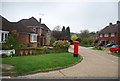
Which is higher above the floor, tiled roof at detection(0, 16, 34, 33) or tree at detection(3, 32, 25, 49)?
tiled roof at detection(0, 16, 34, 33)

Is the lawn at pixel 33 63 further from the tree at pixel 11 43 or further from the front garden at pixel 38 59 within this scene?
the tree at pixel 11 43

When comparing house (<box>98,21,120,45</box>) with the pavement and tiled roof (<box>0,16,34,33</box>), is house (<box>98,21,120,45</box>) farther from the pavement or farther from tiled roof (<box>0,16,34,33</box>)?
the pavement

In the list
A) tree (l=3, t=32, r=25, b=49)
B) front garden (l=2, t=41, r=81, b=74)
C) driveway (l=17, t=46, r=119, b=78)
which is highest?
tree (l=3, t=32, r=25, b=49)

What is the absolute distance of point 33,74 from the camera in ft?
20.9

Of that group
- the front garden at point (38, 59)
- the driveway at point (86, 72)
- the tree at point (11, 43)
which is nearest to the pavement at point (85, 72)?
the driveway at point (86, 72)

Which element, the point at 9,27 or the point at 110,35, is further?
the point at 110,35

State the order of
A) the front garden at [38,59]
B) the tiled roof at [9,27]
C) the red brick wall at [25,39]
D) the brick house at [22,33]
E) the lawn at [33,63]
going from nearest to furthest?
the lawn at [33,63]
the front garden at [38,59]
the tiled roof at [9,27]
the brick house at [22,33]
the red brick wall at [25,39]

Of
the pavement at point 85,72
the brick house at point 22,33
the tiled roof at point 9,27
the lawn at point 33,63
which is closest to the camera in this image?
the pavement at point 85,72

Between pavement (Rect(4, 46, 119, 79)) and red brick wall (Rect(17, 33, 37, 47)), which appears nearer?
pavement (Rect(4, 46, 119, 79))

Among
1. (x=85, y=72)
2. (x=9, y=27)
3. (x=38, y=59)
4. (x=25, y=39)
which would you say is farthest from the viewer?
(x=25, y=39)

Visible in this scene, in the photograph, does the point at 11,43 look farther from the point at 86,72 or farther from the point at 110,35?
the point at 110,35

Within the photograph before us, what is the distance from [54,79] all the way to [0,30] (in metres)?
12.4

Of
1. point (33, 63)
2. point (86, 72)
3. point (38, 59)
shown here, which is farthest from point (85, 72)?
point (38, 59)

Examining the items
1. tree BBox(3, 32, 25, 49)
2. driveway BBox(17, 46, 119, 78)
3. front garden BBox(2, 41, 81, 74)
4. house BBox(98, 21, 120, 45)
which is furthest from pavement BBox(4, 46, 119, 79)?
house BBox(98, 21, 120, 45)
